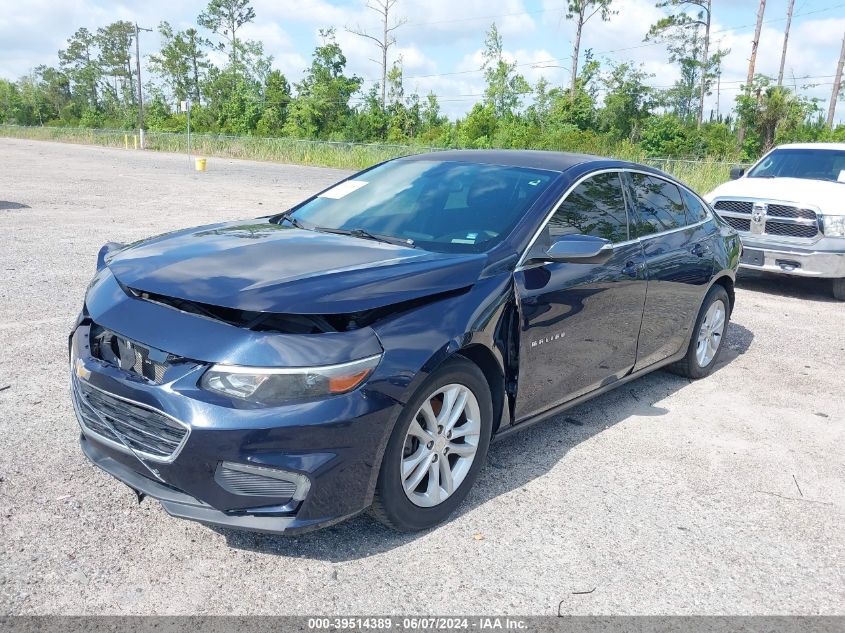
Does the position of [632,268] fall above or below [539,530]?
above

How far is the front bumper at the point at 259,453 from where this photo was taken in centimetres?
274

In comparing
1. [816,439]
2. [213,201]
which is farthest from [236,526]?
[213,201]

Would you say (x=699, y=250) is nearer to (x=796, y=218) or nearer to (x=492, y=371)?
(x=492, y=371)

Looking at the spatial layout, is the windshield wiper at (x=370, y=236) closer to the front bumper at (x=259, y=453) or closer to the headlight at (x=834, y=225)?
the front bumper at (x=259, y=453)

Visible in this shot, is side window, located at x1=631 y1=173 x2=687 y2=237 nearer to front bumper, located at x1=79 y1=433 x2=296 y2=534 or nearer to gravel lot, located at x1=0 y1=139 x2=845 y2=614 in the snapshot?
gravel lot, located at x1=0 y1=139 x2=845 y2=614

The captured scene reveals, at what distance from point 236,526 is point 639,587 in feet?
5.34

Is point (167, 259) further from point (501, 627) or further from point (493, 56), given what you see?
point (493, 56)

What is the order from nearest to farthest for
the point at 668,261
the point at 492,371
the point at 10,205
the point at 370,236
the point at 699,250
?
1. the point at 492,371
2. the point at 370,236
3. the point at 668,261
4. the point at 699,250
5. the point at 10,205

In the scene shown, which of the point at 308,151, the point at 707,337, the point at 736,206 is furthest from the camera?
the point at 308,151

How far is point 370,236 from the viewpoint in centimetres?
402

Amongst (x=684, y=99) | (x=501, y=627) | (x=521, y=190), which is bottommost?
(x=501, y=627)

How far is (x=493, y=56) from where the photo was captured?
55.4 meters

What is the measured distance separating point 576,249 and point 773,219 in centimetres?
634

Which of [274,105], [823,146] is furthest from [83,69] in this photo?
[823,146]
